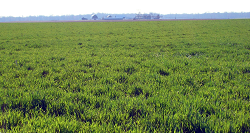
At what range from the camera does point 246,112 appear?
3088 mm

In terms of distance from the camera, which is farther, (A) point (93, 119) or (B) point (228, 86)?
(B) point (228, 86)

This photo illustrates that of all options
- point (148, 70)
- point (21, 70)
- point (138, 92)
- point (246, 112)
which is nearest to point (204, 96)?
point (246, 112)

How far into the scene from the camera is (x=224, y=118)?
285cm

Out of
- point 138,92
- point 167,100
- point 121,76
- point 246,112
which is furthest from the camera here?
point 121,76

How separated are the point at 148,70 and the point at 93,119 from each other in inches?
119

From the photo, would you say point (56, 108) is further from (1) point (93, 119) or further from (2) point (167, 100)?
(2) point (167, 100)

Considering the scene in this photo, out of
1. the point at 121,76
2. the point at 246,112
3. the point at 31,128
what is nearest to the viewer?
the point at 31,128

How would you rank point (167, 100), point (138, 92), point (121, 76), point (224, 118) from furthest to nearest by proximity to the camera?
point (121, 76) → point (138, 92) → point (167, 100) → point (224, 118)

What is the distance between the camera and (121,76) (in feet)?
16.6

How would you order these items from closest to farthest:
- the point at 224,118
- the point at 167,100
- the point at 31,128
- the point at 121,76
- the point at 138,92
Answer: the point at 31,128 → the point at 224,118 → the point at 167,100 → the point at 138,92 → the point at 121,76

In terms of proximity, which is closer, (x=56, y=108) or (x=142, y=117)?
(x=142, y=117)

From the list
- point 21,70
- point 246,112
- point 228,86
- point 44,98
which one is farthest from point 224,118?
point 21,70

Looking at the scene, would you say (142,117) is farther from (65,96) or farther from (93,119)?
(65,96)

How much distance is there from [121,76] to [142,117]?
2.17 metres
